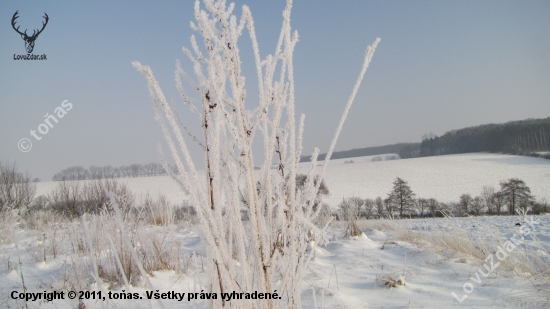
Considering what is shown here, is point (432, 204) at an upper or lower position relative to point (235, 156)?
lower

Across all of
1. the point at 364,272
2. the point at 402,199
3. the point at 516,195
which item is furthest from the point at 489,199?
the point at 364,272

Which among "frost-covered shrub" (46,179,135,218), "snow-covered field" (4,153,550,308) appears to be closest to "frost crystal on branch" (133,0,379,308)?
"snow-covered field" (4,153,550,308)

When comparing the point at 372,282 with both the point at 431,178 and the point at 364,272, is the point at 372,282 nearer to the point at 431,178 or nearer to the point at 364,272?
the point at 364,272

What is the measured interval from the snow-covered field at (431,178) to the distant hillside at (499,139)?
806 cm

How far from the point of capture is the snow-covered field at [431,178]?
30.6 meters

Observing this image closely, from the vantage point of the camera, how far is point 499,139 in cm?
5625

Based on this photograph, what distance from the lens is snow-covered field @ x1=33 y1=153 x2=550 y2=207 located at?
100ft

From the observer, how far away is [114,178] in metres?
10.6

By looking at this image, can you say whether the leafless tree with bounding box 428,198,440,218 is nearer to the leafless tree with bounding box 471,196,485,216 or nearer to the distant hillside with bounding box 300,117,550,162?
the leafless tree with bounding box 471,196,485,216

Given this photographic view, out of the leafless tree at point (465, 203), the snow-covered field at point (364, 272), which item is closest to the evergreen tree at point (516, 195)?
the leafless tree at point (465, 203)

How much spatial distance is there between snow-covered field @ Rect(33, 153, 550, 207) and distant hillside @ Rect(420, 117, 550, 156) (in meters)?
8.06

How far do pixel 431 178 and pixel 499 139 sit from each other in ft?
102

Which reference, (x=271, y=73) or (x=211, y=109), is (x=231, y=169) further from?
(x=271, y=73)

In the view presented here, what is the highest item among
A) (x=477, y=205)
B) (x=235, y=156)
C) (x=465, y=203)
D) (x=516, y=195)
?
(x=235, y=156)
